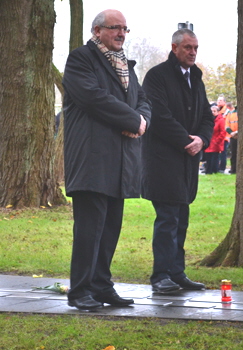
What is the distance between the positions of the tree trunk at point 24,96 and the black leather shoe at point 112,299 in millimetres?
7631

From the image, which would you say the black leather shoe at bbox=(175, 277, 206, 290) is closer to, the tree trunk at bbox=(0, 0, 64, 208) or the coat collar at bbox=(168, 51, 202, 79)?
the coat collar at bbox=(168, 51, 202, 79)

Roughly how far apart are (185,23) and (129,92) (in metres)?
1.41

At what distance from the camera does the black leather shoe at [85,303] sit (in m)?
5.93

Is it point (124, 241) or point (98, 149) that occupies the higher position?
point (98, 149)

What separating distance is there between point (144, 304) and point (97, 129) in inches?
55.4

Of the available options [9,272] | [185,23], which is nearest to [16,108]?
[9,272]

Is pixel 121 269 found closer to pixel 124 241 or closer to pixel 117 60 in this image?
pixel 124 241

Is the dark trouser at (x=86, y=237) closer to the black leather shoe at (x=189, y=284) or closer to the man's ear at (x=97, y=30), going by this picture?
the black leather shoe at (x=189, y=284)

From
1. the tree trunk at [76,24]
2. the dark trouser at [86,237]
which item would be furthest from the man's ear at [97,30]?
the tree trunk at [76,24]

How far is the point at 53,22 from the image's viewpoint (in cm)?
1387

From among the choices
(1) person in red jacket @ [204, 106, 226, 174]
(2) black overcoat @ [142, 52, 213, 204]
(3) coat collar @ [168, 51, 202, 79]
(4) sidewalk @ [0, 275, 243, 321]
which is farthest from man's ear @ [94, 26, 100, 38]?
(1) person in red jacket @ [204, 106, 226, 174]

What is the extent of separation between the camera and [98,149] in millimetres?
5934

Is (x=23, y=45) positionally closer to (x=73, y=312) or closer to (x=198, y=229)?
(x=198, y=229)

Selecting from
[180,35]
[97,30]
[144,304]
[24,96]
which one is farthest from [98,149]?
[24,96]
